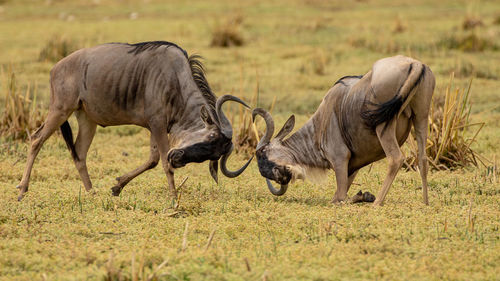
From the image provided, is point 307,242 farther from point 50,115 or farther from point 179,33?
point 179,33

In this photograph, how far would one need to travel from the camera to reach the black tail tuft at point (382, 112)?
17.8ft

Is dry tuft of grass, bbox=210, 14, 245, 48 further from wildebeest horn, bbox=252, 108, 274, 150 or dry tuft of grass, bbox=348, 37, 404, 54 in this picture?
wildebeest horn, bbox=252, 108, 274, 150

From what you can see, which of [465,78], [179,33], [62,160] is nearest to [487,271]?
[62,160]

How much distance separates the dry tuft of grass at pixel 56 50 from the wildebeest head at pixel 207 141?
6.77m

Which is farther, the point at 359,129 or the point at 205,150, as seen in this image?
A: the point at 205,150

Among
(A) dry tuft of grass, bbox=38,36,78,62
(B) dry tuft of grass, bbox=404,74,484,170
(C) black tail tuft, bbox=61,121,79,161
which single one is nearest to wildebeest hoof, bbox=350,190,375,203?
(B) dry tuft of grass, bbox=404,74,484,170

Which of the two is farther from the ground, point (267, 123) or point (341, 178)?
point (267, 123)

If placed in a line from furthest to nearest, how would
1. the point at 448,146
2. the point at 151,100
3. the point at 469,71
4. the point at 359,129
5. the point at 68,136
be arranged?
the point at 469,71 → the point at 448,146 → the point at 68,136 → the point at 151,100 → the point at 359,129

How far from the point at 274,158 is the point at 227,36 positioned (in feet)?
26.6

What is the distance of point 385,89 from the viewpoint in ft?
18.2

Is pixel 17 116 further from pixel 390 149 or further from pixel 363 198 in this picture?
pixel 390 149

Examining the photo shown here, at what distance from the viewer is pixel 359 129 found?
19.1 ft

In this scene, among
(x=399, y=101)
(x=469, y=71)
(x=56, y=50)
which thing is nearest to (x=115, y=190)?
(x=399, y=101)

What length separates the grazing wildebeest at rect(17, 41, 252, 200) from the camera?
6.17 meters
